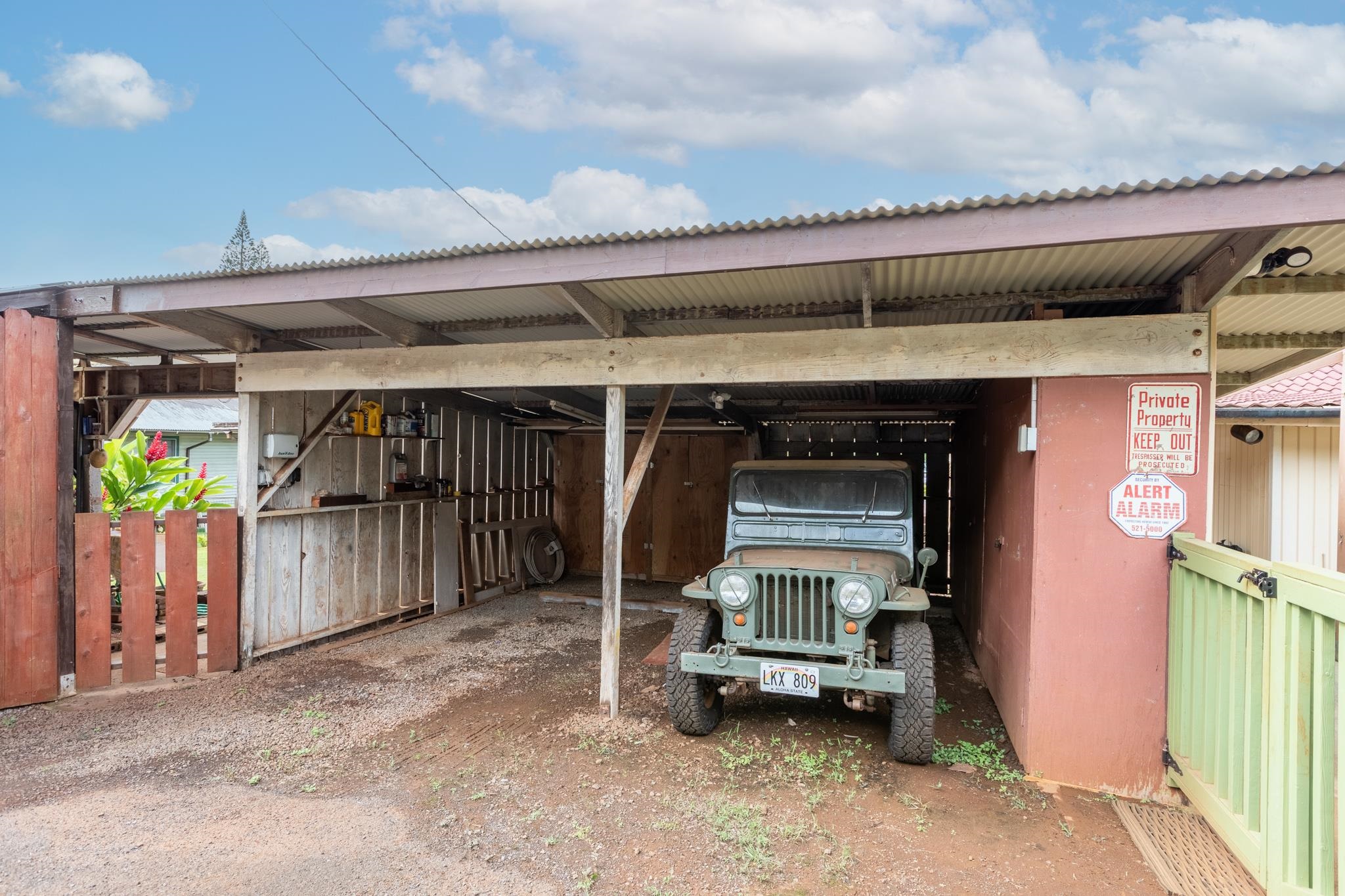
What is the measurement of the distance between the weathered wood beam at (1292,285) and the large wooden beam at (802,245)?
3.71ft

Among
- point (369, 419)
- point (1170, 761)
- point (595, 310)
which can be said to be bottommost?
point (1170, 761)

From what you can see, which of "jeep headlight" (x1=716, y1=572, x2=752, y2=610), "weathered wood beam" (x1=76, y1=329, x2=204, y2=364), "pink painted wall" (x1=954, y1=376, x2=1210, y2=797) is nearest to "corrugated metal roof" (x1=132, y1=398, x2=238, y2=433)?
"weathered wood beam" (x1=76, y1=329, x2=204, y2=364)

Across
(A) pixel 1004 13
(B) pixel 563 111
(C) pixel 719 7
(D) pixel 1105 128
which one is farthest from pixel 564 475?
(D) pixel 1105 128

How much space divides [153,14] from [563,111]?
18.1 m

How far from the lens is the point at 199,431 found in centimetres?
1363

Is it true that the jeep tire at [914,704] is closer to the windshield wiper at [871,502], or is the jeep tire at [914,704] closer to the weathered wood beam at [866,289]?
the windshield wiper at [871,502]

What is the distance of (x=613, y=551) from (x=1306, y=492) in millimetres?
6462

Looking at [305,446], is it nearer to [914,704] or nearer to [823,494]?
[823,494]

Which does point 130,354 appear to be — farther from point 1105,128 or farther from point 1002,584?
point 1105,128

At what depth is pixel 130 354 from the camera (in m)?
→ 6.52

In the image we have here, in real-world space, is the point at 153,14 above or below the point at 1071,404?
above

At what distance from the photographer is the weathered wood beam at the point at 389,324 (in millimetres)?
4285

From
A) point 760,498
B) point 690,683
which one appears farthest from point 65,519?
point 760,498

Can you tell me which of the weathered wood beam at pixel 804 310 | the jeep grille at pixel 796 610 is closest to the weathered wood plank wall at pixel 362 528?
the weathered wood beam at pixel 804 310
